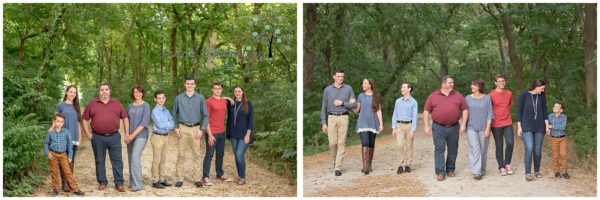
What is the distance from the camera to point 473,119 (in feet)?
20.9

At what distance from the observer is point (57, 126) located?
5.52 meters

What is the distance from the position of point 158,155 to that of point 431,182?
2.79m

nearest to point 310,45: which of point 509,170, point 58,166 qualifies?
point 509,170

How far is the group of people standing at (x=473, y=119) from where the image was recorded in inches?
247

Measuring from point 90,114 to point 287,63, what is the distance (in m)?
3.24

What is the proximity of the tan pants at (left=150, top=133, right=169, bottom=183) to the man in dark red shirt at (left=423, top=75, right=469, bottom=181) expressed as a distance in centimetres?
265

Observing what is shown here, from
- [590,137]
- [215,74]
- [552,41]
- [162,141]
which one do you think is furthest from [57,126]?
[552,41]

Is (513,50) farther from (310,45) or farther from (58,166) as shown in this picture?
(58,166)

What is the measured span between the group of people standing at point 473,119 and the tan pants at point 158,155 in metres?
1.68

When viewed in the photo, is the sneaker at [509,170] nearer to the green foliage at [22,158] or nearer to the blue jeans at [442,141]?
the blue jeans at [442,141]

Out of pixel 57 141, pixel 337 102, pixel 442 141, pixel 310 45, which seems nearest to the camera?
pixel 57 141

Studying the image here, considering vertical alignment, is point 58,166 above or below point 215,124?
below

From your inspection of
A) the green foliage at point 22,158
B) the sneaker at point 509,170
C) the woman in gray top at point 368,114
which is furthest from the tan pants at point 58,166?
the sneaker at point 509,170

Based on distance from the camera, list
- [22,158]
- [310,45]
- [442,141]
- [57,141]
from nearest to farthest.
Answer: [57,141]
[22,158]
[442,141]
[310,45]
